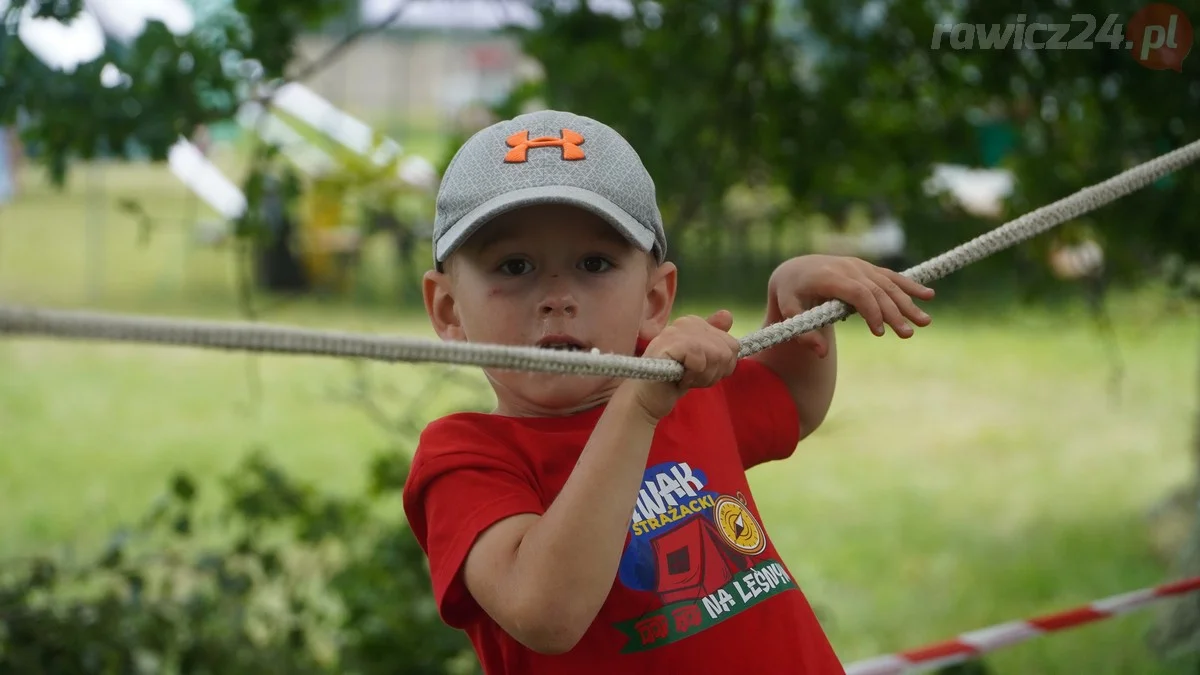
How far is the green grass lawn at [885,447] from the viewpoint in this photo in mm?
4934

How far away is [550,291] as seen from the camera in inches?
60.5

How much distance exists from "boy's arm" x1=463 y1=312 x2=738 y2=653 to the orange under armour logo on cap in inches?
10.1

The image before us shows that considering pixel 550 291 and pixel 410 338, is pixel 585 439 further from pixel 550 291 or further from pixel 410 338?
pixel 410 338

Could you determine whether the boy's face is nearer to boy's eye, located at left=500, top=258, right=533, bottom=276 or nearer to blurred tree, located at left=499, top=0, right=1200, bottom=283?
boy's eye, located at left=500, top=258, right=533, bottom=276

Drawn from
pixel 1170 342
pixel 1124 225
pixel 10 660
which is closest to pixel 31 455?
pixel 10 660

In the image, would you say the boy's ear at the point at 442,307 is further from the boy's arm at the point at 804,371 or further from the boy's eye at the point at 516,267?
the boy's arm at the point at 804,371

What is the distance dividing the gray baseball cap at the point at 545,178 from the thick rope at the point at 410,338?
0.68 ft

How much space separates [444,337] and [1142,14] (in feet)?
6.03

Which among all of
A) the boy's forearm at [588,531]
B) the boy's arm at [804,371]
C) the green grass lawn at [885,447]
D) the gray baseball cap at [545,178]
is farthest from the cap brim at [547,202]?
the green grass lawn at [885,447]

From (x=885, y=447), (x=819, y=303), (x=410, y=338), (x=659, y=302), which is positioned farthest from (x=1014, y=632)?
(x=885, y=447)

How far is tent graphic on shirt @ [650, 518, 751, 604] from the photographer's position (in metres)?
1.54

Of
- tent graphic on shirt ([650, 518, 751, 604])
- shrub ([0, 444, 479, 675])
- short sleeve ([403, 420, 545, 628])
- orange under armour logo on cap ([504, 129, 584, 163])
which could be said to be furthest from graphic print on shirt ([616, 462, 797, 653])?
shrub ([0, 444, 479, 675])

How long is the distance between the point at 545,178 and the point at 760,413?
491mm
